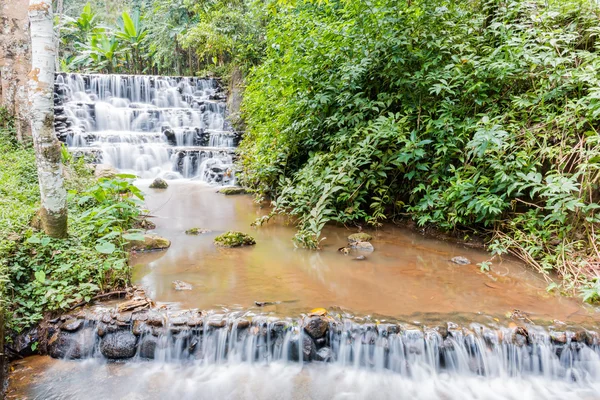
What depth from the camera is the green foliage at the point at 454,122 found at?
4863 millimetres

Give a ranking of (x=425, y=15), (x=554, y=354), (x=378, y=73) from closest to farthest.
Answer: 1. (x=554, y=354)
2. (x=425, y=15)
3. (x=378, y=73)

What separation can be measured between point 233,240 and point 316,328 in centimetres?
273

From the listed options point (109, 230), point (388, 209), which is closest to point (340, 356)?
point (109, 230)

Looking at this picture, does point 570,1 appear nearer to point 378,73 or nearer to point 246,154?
point 378,73

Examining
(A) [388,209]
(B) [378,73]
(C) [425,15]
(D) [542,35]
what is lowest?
(A) [388,209]

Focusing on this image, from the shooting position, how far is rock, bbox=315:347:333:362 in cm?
361

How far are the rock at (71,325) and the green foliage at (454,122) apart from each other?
3.20 m

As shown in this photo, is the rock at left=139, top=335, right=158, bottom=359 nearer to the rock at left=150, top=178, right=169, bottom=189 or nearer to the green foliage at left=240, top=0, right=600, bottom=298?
the green foliage at left=240, top=0, right=600, bottom=298

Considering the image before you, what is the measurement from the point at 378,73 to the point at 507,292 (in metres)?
4.18

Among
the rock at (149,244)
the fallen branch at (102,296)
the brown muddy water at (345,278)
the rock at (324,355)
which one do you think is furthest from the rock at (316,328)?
the rock at (149,244)

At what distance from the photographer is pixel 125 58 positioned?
2273 cm

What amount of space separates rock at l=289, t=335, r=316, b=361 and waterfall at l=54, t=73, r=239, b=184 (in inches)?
319

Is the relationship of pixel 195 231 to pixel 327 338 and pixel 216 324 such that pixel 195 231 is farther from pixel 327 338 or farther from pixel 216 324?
pixel 327 338

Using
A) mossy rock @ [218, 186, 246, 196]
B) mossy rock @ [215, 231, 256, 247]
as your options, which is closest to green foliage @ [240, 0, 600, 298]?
mossy rock @ [215, 231, 256, 247]
